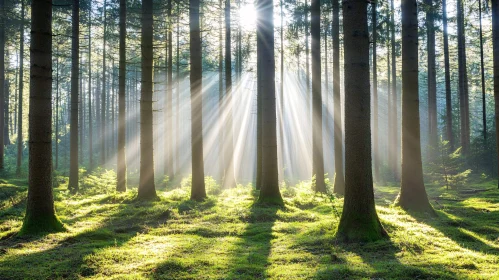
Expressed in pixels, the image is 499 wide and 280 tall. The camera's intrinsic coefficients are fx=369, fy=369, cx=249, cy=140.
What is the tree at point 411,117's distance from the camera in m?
10.2

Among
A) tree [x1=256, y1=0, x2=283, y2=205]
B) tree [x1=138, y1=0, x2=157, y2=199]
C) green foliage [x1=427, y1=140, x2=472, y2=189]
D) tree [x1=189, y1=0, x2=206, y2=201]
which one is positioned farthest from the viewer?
green foliage [x1=427, y1=140, x2=472, y2=189]

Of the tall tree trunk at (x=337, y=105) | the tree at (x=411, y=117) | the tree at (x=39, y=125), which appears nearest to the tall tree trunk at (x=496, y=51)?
the tree at (x=411, y=117)

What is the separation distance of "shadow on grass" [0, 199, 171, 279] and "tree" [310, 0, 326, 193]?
7215 mm

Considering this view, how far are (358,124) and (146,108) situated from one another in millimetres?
8232

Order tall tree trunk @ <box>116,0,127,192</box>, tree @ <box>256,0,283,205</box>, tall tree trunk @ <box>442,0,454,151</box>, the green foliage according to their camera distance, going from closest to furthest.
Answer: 1. tree @ <box>256,0,283,205</box>
2. tall tree trunk @ <box>116,0,127,192</box>
3. the green foliage
4. tall tree trunk @ <box>442,0,454,151</box>

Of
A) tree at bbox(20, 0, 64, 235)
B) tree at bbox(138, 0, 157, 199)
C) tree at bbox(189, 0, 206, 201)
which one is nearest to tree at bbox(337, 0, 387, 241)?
tree at bbox(20, 0, 64, 235)

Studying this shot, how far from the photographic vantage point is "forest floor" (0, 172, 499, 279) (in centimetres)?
514

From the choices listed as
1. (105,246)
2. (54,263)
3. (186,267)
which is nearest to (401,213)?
(186,267)

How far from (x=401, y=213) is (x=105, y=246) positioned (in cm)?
731

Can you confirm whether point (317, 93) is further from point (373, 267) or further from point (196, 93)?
point (373, 267)

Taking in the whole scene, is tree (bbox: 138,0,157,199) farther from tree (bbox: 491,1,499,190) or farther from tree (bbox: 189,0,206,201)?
tree (bbox: 491,1,499,190)

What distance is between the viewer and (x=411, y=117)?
10.3 metres

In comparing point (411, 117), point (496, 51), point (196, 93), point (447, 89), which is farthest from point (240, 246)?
point (447, 89)

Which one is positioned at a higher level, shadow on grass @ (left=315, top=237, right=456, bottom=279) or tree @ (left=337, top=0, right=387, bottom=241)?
tree @ (left=337, top=0, right=387, bottom=241)
